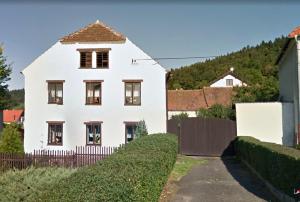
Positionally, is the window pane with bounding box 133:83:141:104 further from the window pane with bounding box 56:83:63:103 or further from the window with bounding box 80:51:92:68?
the window pane with bounding box 56:83:63:103

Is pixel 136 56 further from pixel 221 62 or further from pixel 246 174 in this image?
pixel 221 62

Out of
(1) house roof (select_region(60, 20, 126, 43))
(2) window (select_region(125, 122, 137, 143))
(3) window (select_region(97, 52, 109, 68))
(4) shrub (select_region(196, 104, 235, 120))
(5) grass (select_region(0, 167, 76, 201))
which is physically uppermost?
(1) house roof (select_region(60, 20, 126, 43))

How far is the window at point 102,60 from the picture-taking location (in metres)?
24.3

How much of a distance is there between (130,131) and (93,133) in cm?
271

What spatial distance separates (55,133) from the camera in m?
24.7

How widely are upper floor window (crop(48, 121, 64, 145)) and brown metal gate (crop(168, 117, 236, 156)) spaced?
8.00 metres

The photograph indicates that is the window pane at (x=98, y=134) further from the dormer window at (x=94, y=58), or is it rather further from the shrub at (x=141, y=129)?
the dormer window at (x=94, y=58)

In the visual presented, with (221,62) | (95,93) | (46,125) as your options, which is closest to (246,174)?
(95,93)

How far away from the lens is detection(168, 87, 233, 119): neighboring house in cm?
4009

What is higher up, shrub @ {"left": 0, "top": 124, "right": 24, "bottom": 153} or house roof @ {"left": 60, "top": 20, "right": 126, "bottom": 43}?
house roof @ {"left": 60, "top": 20, "right": 126, "bottom": 43}

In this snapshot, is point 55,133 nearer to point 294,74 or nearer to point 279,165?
point 294,74

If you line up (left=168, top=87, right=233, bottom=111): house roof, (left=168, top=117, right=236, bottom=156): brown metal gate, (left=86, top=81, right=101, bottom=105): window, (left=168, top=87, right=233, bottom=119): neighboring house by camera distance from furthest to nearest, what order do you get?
(left=168, top=87, right=233, bottom=111): house roof → (left=168, top=87, right=233, bottom=119): neighboring house → (left=86, top=81, right=101, bottom=105): window → (left=168, top=117, right=236, bottom=156): brown metal gate

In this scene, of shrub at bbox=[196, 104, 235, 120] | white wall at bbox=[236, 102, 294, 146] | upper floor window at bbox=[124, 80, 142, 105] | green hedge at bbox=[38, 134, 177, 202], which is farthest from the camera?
shrub at bbox=[196, 104, 235, 120]

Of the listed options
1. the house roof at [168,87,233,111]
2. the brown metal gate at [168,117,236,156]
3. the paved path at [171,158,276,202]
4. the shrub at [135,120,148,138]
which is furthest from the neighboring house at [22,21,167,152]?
the house roof at [168,87,233,111]
